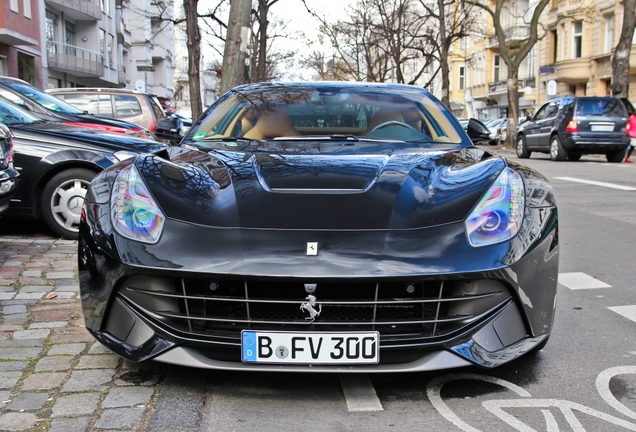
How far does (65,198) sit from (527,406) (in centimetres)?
493

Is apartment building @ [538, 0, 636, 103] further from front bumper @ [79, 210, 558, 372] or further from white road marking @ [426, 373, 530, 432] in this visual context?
front bumper @ [79, 210, 558, 372]

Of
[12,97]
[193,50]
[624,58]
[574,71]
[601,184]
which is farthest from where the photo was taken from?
[574,71]

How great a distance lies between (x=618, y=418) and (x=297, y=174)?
5.16 ft

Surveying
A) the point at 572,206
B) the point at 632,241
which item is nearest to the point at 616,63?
the point at 572,206

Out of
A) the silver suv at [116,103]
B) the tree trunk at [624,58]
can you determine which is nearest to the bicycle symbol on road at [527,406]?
the silver suv at [116,103]

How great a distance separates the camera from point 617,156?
1875cm

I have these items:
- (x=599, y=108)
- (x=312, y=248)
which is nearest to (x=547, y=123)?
(x=599, y=108)

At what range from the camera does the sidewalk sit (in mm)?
2648

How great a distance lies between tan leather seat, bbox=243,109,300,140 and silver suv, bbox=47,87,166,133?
8920 mm

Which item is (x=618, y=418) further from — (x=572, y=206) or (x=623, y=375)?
(x=572, y=206)

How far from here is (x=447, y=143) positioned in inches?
164

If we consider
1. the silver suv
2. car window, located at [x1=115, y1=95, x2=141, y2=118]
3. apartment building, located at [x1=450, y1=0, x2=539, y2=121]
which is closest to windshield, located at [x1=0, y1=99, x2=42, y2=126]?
the silver suv

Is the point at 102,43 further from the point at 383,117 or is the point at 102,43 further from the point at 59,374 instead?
the point at 59,374

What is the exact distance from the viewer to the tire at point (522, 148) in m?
21.3
